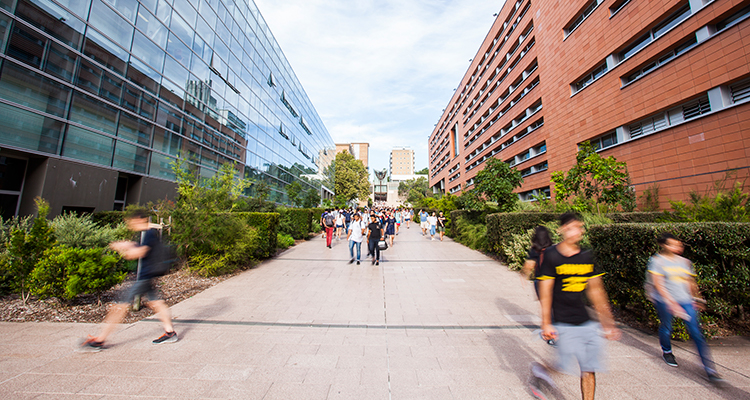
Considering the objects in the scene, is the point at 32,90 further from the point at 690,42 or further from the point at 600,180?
the point at 690,42

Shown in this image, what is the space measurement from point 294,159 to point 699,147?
106ft

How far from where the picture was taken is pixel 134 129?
12.0 meters

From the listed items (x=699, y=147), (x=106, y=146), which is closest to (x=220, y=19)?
(x=106, y=146)

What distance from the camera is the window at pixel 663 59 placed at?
436 inches

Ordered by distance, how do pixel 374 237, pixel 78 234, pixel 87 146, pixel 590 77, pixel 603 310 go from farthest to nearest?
pixel 590 77
pixel 87 146
pixel 374 237
pixel 78 234
pixel 603 310

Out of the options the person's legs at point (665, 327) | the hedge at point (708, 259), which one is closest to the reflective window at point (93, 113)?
the person's legs at point (665, 327)

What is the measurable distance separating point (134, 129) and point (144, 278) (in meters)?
12.3

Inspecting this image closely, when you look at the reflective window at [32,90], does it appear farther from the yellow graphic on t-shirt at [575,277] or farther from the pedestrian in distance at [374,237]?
the yellow graphic on t-shirt at [575,277]

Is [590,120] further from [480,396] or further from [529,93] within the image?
[480,396]

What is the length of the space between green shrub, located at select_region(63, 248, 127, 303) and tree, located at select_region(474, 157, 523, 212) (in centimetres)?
1282

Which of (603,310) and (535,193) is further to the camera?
(535,193)

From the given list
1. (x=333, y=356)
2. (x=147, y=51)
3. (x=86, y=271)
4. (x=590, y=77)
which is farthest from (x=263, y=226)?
(x=590, y=77)

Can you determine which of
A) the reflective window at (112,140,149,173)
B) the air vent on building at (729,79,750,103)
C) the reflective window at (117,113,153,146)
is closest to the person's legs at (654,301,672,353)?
the air vent on building at (729,79,750,103)

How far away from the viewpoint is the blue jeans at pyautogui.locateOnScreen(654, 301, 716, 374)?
269cm
